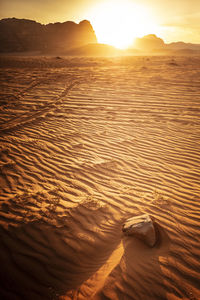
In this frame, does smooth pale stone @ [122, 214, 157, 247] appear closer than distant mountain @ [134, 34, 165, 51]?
Yes

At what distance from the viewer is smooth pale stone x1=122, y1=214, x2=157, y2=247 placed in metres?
1.95

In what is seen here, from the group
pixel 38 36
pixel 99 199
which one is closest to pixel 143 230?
pixel 99 199

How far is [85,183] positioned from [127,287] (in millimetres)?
1692

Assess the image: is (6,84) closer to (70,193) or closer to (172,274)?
(70,193)

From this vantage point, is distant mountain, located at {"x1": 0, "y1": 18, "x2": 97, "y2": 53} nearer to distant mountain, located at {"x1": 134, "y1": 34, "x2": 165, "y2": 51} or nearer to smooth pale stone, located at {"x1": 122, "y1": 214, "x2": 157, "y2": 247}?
smooth pale stone, located at {"x1": 122, "y1": 214, "x2": 157, "y2": 247}

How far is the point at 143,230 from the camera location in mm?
1955

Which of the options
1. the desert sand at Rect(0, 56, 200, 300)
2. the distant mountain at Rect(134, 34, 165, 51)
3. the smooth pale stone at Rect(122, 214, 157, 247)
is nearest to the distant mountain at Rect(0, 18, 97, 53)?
the desert sand at Rect(0, 56, 200, 300)

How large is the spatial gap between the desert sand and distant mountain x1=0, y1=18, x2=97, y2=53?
4633 centimetres

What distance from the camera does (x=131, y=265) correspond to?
5.83 ft

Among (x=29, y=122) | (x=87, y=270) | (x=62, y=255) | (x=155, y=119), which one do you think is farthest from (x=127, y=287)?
(x=29, y=122)

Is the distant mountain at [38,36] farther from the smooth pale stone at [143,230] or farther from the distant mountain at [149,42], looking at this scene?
the distant mountain at [149,42]

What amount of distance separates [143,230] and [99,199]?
93 centimetres

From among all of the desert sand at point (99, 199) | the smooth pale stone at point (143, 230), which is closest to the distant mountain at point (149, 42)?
the desert sand at point (99, 199)

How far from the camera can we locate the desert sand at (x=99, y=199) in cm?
171
